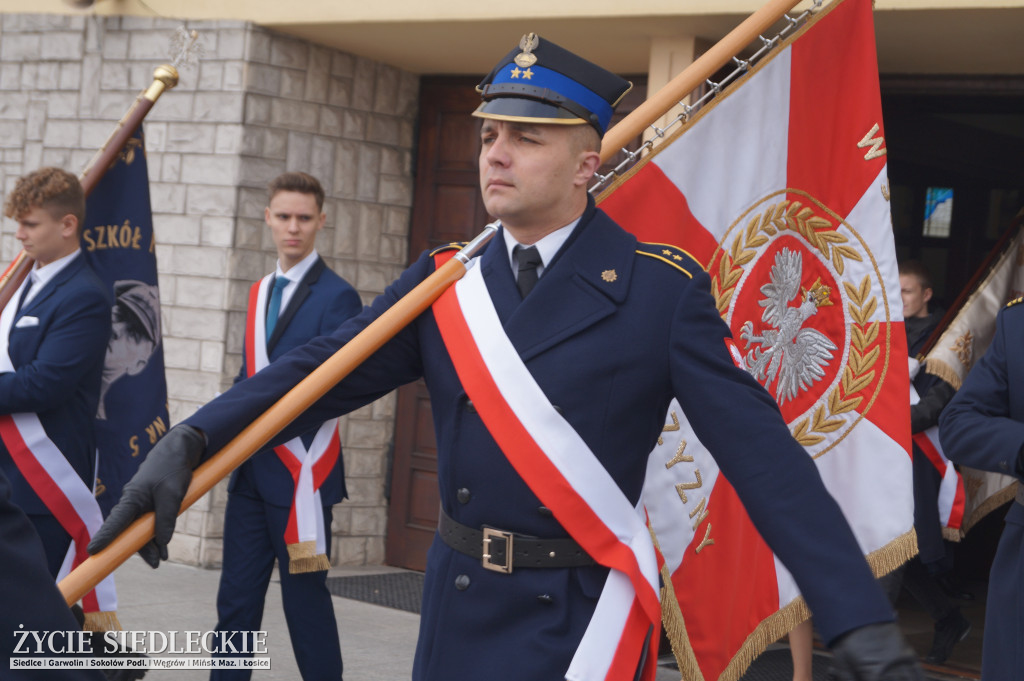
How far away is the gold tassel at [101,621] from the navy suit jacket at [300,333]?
0.60 meters

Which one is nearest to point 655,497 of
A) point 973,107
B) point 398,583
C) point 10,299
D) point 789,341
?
point 789,341

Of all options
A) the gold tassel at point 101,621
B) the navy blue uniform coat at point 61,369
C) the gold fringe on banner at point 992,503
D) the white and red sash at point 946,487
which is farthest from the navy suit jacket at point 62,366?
the gold fringe on banner at point 992,503

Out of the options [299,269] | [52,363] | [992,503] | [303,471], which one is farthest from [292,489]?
[992,503]

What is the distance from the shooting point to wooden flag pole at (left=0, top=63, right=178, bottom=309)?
14.6 ft

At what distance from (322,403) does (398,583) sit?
4701 mm

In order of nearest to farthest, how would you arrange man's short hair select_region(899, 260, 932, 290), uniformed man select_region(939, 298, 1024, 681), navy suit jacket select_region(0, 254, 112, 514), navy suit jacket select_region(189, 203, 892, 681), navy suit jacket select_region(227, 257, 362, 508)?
1. navy suit jacket select_region(189, 203, 892, 681)
2. uniformed man select_region(939, 298, 1024, 681)
3. navy suit jacket select_region(0, 254, 112, 514)
4. navy suit jacket select_region(227, 257, 362, 508)
5. man's short hair select_region(899, 260, 932, 290)

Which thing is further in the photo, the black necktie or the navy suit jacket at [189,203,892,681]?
the black necktie

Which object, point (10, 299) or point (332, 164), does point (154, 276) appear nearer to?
point (10, 299)

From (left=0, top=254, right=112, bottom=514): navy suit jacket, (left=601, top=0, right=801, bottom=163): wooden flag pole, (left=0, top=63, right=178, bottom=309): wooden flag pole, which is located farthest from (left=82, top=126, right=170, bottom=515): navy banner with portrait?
(left=601, top=0, right=801, bottom=163): wooden flag pole

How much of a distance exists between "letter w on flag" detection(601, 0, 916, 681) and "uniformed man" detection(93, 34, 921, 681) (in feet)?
3.55

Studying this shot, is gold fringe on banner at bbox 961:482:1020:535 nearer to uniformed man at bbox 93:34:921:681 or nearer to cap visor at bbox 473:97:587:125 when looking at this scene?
uniformed man at bbox 93:34:921:681

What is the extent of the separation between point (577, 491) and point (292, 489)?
248cm

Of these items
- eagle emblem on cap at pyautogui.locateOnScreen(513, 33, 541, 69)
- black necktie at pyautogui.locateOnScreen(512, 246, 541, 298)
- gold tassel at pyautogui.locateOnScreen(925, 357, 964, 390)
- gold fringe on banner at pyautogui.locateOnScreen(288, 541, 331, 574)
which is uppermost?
eagle emblem on cap at pyautogui.locateOnScreen(513, 33, 541, 69)

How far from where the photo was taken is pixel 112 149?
4.66 metres
